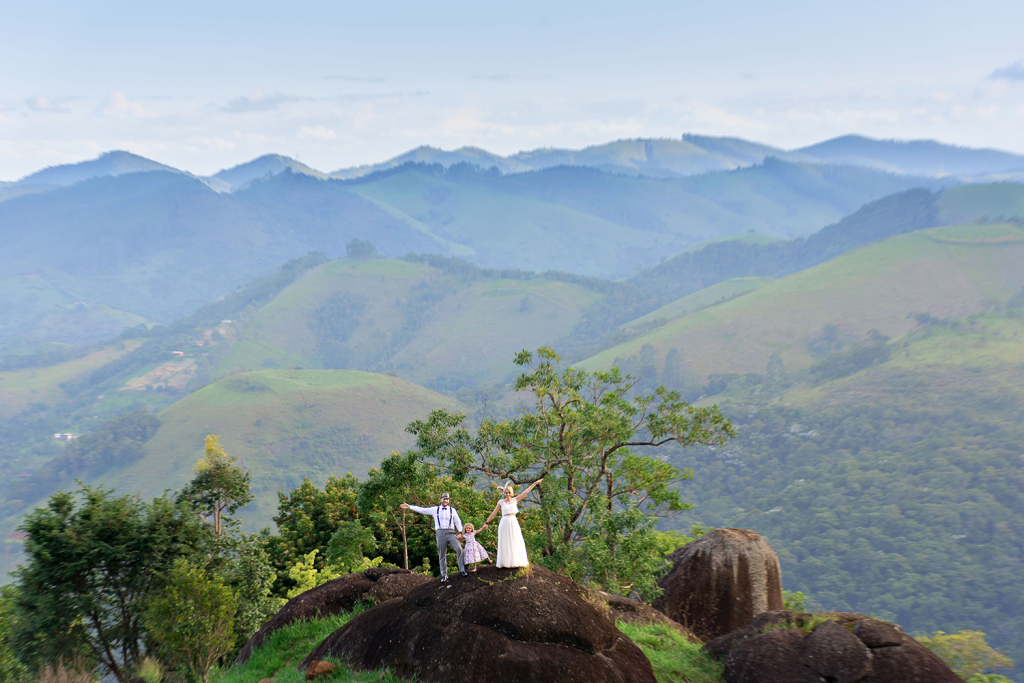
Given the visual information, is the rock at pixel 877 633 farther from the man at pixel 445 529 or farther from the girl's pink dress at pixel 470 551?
Answer: the man at pixel 445 529

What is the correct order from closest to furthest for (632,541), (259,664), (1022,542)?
(259,664), (632,541), (1022,542)

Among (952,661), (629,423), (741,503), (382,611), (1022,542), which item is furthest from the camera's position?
(741,503)

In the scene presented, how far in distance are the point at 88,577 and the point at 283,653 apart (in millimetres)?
14170

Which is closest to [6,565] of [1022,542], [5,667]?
[5,667]

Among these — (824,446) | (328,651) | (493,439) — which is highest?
(493,439)

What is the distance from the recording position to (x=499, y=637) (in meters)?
14.3

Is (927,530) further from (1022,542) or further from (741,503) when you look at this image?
(741,503)

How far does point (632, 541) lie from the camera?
75.4 feet

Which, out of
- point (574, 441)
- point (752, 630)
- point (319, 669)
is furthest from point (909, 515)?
point (319, 669)

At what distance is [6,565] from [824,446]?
239394 millimetres

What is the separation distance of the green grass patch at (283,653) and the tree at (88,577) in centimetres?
1020

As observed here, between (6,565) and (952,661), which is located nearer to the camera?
(952,661)

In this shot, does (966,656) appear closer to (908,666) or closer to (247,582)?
(908,666)

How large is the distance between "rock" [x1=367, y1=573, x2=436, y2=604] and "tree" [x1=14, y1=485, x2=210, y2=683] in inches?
498
